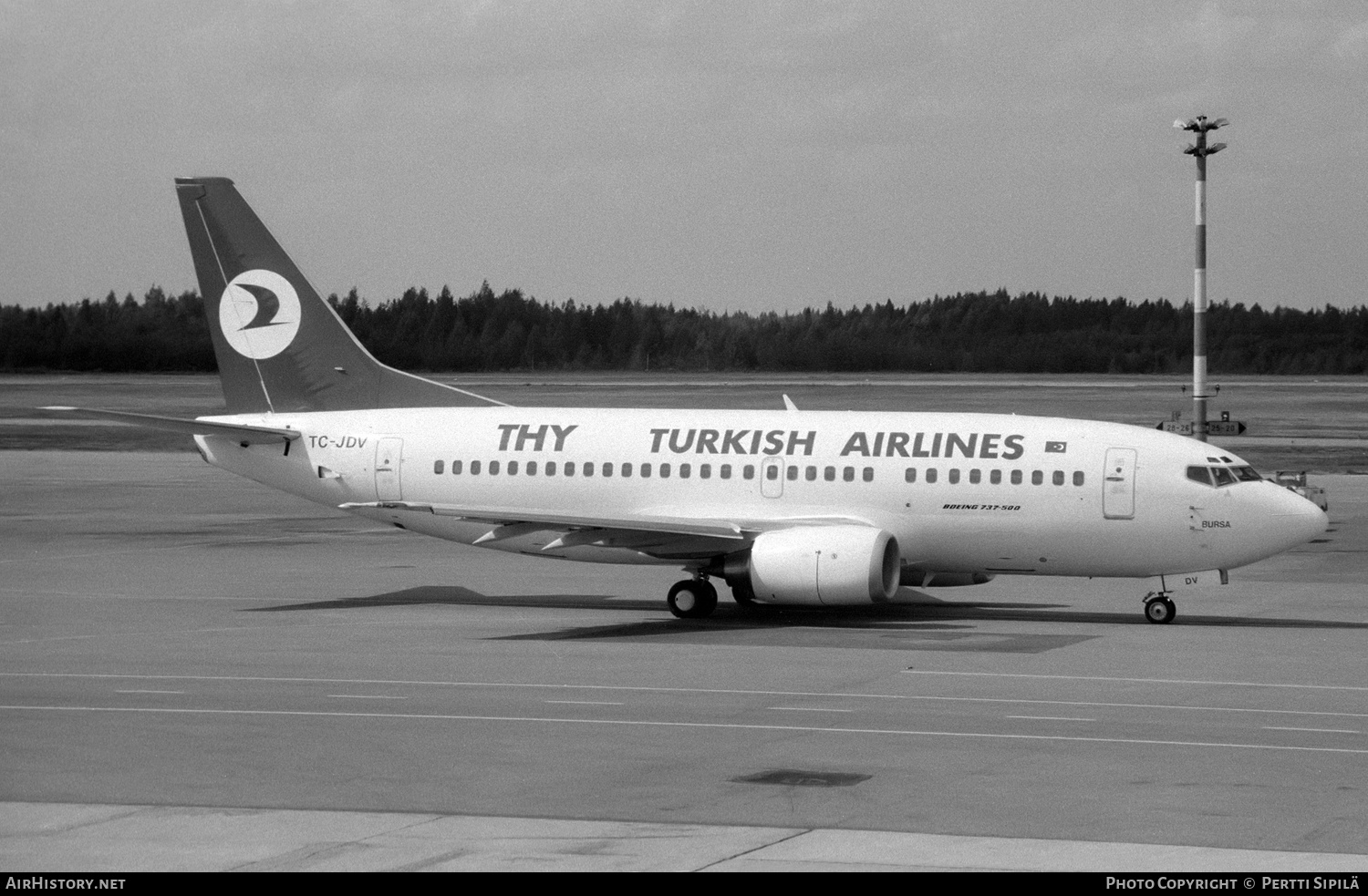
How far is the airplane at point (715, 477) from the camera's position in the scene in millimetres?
35375

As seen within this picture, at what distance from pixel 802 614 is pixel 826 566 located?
3339 millimetres

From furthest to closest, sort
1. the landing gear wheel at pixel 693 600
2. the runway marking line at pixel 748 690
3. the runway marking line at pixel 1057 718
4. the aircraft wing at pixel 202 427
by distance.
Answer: the aircraft wing at pixel 202 427, the landing gear wheel at pixel 693 600, the runway marking line at pixel 748 690, the runway marking line at pixel 1057 718

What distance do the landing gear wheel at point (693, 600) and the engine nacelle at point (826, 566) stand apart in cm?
147

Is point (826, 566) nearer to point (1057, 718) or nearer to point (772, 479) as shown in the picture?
point (772, 479)

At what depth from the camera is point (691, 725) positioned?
24.2m

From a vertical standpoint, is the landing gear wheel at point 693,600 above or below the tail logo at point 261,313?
below

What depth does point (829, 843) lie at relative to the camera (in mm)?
17344

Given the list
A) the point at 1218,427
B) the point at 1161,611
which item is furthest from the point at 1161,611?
the point at 1218,427

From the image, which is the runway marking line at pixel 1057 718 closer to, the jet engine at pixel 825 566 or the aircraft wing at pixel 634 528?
the jet engine at pixel 825 566

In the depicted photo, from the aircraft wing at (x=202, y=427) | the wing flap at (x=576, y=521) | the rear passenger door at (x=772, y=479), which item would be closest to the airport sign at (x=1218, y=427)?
the rear passenger door at (x=772, y=479)

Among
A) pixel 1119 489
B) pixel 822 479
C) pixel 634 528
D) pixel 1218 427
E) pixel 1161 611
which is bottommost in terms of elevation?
pixel 1161 611

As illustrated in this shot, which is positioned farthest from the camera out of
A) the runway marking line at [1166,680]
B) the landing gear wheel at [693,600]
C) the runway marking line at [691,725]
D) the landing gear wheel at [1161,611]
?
the landing gear wheel at [693,600]

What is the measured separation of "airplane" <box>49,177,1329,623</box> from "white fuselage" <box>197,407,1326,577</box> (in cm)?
4

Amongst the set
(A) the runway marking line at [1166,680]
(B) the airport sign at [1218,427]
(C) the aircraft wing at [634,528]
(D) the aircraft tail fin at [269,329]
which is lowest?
(A) the runway marking line at [1166,680]
